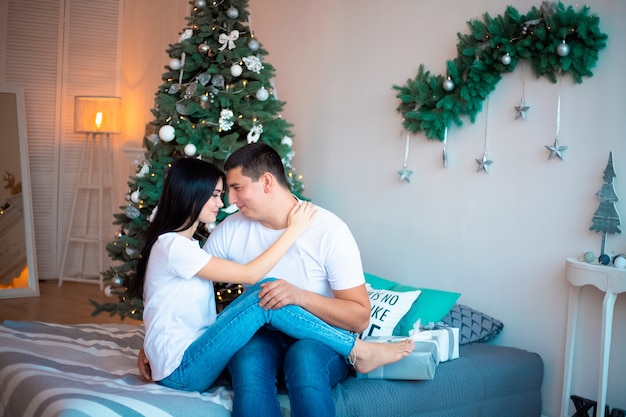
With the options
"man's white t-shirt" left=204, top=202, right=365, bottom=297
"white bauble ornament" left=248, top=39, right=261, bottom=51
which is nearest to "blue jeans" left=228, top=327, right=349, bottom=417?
"man's white t-shirt" left=204, top=202, right=365, bottom=297

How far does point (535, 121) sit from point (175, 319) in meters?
1.66

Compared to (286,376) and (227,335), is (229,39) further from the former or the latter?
(286,376)

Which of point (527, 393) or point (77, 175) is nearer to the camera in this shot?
point (527, 393)

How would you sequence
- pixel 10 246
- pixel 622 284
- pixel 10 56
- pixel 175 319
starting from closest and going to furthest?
pixel 175 319, pixel 622 284, pixel 10 246, pixel 10 56

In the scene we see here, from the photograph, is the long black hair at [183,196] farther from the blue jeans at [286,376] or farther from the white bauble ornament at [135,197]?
the white bauble ornament at [135,197]

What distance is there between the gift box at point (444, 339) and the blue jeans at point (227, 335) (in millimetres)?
561

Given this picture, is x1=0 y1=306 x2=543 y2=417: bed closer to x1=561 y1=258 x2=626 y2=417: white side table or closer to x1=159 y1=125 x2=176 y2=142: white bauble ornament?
x1=561 y1=258 x2=626 y2=417: white side table

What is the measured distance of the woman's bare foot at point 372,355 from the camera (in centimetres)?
230

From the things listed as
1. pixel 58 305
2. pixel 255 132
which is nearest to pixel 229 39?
pixel 255 132

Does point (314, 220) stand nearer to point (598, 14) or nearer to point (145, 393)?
point (145, 393)

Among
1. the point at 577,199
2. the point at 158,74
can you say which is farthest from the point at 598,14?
the point at 158,74

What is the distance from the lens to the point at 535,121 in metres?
2.92

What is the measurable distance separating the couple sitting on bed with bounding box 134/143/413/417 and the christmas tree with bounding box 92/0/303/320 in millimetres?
975

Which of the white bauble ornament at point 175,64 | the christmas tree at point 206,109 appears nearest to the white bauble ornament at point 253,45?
the christmas tree at point 206,109
